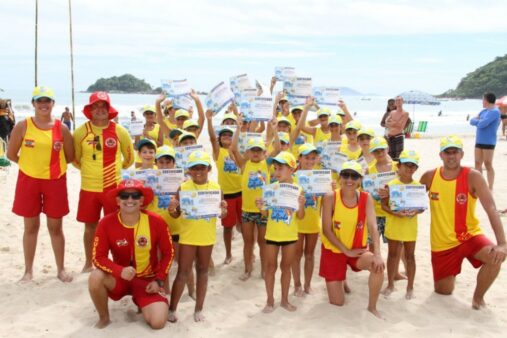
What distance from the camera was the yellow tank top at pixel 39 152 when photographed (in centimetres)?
606

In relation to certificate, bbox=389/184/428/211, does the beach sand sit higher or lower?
lower

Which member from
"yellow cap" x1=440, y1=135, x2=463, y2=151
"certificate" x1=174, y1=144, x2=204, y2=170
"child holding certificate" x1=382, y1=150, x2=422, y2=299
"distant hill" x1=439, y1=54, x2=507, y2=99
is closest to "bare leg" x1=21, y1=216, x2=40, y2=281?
"certificate" x1=174, y1=144, x2=204, y2=170

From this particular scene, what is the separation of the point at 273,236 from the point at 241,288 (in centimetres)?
117

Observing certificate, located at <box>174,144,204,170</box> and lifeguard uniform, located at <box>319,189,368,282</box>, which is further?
certificate, located at <box>174,144,204,170</box>

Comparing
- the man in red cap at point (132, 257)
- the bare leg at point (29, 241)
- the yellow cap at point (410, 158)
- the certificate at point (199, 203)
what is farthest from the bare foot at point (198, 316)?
the yellow cap at point (410, 158)

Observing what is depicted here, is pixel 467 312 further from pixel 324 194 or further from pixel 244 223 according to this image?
pixel 244 223

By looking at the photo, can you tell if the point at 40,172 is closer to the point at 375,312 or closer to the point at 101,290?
the point at 101,290

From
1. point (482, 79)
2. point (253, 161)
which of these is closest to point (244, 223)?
point (253, 161)

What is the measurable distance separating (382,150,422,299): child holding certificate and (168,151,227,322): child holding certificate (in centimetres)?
208

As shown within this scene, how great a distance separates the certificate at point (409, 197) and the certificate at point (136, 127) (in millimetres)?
4575

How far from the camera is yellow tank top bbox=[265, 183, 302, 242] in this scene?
551 centimetres

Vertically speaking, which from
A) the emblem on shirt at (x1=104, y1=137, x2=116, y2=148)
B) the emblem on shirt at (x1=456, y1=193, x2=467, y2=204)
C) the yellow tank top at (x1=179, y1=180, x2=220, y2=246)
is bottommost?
the yellow tank top at (x1=179, y1=180, x2=220, y2=246)

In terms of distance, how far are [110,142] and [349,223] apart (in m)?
2.95

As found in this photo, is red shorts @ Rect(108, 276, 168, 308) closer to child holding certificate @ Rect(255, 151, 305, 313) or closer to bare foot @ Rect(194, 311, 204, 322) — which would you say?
bare foot @ Rect(194, 311, 204, 322)
